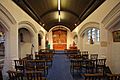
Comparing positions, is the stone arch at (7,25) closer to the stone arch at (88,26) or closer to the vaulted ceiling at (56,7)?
the vaulted ceiling at (56,7)

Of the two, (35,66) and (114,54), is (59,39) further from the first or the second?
(35,66)

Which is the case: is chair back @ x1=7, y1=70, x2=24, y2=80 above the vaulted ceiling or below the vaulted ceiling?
below

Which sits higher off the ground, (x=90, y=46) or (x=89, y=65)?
(x=90, y=46)

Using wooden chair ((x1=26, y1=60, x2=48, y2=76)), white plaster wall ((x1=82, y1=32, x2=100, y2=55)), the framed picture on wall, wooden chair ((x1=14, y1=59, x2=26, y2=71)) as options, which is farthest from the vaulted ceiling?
white plaster wall ((x1=82, y1=32, x2=100, y2=55))

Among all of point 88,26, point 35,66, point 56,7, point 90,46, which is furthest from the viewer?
point 90,46

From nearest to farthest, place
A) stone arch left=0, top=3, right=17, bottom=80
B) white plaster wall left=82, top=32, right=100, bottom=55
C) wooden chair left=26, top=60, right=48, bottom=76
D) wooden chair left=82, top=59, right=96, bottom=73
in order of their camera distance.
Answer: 1. wooden chair left=26, top=60, right=48, bottom=76
2. stone arch left=0, top=3, right=17, bottom=80
3. wooden chair left=82, top=59, right=96, bottom=73
4. white plaster wall left=82, top=32, right=100, bottom=55

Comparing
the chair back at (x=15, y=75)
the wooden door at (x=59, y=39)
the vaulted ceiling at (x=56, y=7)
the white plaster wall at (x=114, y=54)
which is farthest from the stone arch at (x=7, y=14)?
the wooden door at (x=59, y=39)

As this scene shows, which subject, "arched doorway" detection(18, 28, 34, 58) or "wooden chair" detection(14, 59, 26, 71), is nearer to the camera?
"wooden chair" detection(14, 59, 26, 71)

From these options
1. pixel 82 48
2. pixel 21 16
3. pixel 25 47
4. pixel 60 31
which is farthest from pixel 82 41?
pixel 60 31

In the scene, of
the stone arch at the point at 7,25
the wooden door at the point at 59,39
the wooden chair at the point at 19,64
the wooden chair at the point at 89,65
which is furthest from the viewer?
the wooden door at the point at 59,39

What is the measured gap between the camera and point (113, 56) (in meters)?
11.4

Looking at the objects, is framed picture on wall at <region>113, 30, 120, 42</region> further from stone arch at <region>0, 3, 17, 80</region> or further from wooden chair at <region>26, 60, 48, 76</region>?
stone arch at <region>0, 3, 17, 80</region>

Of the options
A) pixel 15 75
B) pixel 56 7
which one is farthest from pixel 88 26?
pixel 15 75

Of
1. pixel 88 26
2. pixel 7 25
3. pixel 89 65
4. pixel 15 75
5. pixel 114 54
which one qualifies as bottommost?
pixel 89 65
